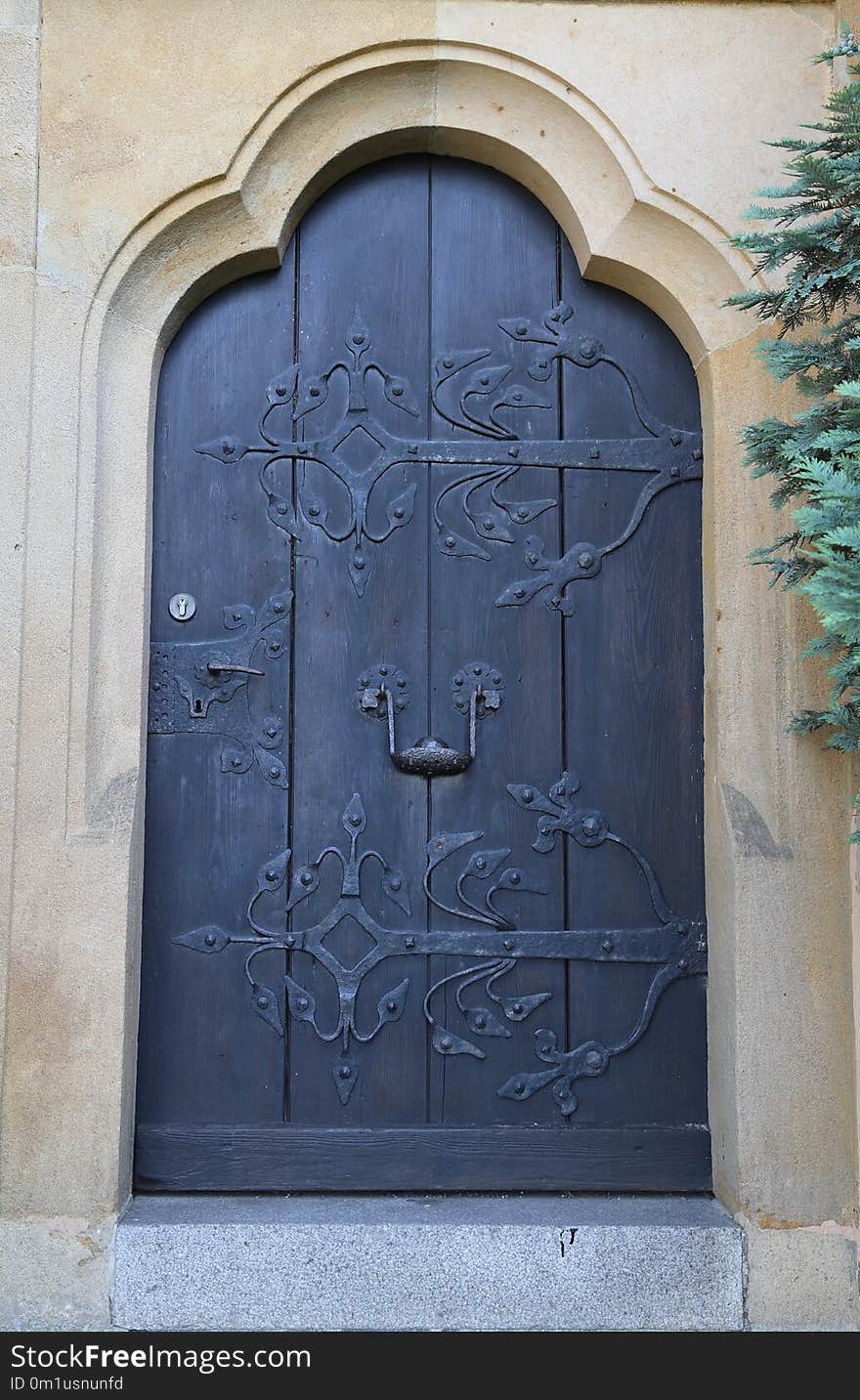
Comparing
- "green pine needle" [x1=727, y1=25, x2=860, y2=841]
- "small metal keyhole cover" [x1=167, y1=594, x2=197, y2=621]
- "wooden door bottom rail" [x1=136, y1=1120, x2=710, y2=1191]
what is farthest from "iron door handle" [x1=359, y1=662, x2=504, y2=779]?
"wooden door bottom rail" [x1=136, y1=1120, x2=710, y2=1191]

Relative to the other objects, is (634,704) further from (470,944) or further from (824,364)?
(824,364)

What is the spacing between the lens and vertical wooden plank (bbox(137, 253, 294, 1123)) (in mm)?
2354

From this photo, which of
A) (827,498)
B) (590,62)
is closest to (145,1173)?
(827,498)

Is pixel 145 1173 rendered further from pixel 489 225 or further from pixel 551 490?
pixel 489 225

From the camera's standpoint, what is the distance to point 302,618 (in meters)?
2.43

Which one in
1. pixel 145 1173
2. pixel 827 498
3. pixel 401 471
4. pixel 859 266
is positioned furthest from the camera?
pixel 401 471

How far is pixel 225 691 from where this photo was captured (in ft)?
7.90

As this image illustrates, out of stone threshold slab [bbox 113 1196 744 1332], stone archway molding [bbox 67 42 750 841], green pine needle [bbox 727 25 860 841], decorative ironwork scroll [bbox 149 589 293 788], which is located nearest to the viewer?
green pine needle [bbox 727 25 860 841]

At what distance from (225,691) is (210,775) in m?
0.17

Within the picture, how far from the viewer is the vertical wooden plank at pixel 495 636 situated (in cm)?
238

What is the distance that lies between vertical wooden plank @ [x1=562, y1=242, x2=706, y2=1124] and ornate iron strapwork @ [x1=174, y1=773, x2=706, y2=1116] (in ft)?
0.10

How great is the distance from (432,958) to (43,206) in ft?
5.28

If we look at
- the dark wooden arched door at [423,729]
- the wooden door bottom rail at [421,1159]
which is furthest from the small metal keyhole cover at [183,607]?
the wooden door bottom rail at [421,1159]

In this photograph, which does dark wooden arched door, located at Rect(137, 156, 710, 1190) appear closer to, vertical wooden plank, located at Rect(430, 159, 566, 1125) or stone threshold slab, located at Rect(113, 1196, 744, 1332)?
vertical wooden plank, located at Rect(430, 159, 566, 1125)
